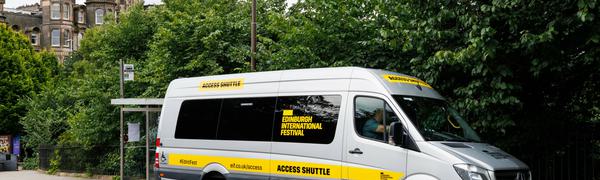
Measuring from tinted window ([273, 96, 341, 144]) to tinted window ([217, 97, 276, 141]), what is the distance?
7.6 inches

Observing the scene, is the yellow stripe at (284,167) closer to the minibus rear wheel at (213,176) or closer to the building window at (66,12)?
the minibus rear wheel at (213,176)

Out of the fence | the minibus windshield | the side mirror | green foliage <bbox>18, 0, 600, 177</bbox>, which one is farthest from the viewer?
the fence

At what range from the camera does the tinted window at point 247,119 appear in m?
10.2

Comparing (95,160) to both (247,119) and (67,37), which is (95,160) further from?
(67,37)

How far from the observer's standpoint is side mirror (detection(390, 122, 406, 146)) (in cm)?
833

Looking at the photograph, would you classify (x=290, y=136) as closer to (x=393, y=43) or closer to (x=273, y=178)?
(x=273, y=178)

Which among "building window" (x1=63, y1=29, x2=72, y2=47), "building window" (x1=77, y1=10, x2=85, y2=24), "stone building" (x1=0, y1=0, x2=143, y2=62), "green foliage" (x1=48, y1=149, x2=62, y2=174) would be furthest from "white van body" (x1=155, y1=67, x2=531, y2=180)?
"building window" (x1=77, y1=10, x2=85, y2=24)

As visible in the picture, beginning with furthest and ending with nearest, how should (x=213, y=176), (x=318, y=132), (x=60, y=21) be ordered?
(x=60, y=21) < (x=213, y=176) < (x=318, y=132)

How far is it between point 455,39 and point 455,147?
2.61 meters

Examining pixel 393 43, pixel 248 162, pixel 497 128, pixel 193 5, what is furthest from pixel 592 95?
pixel 193 5

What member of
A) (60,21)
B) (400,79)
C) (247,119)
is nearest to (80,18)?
(60,21)

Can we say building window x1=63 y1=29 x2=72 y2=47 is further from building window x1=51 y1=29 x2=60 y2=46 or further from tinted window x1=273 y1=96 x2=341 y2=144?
tinted window x1=273 y1=96 x2=341 y2=144

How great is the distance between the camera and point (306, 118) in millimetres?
9688

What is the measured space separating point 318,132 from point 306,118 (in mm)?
320
